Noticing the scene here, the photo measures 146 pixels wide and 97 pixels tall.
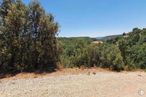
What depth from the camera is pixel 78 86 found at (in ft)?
56.5

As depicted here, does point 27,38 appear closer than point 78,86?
No

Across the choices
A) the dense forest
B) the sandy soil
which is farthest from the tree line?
the sandy soil

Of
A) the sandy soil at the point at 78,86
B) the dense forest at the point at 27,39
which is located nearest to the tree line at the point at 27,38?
the dense forest at the point at 27,39

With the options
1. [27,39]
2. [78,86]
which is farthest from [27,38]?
[78,86]

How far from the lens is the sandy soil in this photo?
606 inches

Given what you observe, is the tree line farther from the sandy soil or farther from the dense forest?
the sandy soil

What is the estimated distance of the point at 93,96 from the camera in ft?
49.2

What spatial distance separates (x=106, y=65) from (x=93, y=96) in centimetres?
1109

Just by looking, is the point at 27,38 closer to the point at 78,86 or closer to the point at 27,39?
the point at 27,39

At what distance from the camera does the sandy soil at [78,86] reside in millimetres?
15383

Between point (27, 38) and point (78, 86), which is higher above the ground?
point (27, 38)

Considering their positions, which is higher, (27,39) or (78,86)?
(27,39)

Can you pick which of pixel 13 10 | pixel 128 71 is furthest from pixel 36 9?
pixel 128 71

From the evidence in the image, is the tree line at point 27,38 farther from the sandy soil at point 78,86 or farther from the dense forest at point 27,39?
the sandy soil at point 78,86
